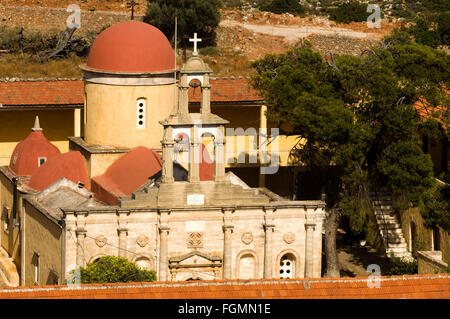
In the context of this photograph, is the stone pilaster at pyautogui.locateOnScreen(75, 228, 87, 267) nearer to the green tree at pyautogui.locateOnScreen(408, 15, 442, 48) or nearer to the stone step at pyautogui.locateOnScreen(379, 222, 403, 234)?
the stone step at pyautogui.locateOnScreen(379, 222, 403, 234)

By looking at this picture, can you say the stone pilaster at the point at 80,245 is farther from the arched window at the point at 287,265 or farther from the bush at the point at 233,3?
the bush at the point at 233,3

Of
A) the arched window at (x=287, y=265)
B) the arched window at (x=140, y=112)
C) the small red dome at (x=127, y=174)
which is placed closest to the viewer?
the arched window at (x=287, y=265)

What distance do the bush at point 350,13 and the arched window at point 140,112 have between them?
4001 centimetres

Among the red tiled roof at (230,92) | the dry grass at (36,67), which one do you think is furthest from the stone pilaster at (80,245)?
the dry grass at (36,67)

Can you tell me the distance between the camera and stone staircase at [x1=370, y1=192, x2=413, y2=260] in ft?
126

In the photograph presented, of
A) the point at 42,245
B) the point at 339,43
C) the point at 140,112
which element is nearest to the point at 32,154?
the point at 140,112

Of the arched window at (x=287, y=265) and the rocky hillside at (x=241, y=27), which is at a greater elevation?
the rocky hillside at (x=241, y=27)

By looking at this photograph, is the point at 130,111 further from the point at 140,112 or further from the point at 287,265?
the point at 287,265

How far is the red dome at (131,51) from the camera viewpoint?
3659 centimetres

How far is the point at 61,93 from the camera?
4259cm

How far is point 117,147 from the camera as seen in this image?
37.0 m

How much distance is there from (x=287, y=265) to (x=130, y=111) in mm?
7611
